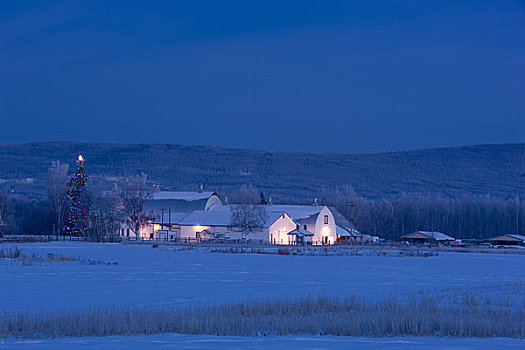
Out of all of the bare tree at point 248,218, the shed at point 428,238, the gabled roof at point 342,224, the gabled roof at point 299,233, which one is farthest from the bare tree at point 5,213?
the shed at point 428,238

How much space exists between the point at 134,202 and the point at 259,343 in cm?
7432

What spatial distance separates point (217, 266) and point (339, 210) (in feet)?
270

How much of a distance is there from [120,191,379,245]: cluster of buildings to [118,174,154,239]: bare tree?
1.12 m

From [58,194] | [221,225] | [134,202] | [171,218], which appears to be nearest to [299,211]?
[221,225]

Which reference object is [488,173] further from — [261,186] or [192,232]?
[192,232]

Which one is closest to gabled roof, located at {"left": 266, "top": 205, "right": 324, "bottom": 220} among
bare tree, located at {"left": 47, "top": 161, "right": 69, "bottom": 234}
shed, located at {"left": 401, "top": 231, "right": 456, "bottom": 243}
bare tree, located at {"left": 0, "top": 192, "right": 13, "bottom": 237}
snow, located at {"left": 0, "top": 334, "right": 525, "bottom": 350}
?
shed, located at {"left": 401, "top": 231, "right": 456, "bottom": 243}

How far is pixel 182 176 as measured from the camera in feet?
609

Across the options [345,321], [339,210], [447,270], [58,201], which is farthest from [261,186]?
→ [345,321]

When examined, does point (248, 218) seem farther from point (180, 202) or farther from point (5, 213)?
point (5, 213)

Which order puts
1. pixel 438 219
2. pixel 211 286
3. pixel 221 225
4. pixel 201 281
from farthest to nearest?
pixel 438 219
pixel 221 225
pixel 201 281
pixel 211 286

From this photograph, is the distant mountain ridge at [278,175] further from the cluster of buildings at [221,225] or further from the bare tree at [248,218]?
the bare tree at [248,218]

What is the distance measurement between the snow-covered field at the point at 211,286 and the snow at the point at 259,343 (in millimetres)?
18

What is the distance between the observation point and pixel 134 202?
8556cm

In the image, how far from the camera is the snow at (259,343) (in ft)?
40.9
